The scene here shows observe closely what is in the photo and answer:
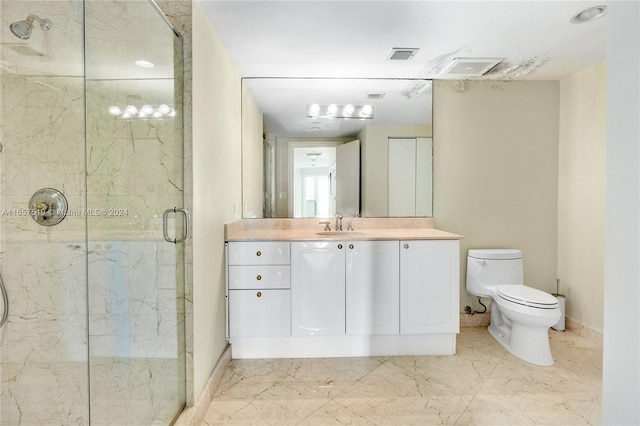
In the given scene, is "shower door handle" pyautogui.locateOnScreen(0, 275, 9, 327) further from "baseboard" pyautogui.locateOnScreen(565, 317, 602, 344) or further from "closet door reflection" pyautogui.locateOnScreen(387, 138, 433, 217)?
"baseboard" pyautogui.locateOnScreen(565, 317, 602, 344)

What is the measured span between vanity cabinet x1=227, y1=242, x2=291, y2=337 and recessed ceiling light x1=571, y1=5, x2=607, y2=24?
2209 millimetres

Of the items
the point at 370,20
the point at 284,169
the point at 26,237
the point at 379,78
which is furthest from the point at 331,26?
the point at 26,237

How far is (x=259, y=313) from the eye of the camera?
2.36 metres

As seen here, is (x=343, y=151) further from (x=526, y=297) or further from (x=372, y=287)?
(x=526, y=297)

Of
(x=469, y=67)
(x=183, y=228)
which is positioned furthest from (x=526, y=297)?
(x=183, y=228)

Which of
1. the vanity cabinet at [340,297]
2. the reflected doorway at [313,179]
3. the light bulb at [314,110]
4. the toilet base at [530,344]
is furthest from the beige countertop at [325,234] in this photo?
the light bulb at [314,110]

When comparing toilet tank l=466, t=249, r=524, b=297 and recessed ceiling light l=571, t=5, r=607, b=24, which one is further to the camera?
toilet tank l=466, t=249, r=524, b=297

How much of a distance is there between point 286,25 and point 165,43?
0.72 m

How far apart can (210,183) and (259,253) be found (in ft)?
2.04

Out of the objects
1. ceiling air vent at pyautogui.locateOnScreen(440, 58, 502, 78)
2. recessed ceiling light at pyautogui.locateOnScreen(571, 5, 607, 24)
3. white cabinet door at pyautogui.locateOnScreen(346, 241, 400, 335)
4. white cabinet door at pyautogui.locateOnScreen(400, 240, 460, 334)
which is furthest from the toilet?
recessed ceiling light at pyautogui.locateOnScreen(571, 5, 607, 24)

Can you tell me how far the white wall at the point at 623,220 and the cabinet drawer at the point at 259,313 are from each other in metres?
1.91

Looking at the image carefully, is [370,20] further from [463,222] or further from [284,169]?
[463,222]

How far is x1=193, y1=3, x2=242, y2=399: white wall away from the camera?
1.78 meters

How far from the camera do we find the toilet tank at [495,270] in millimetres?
2785
